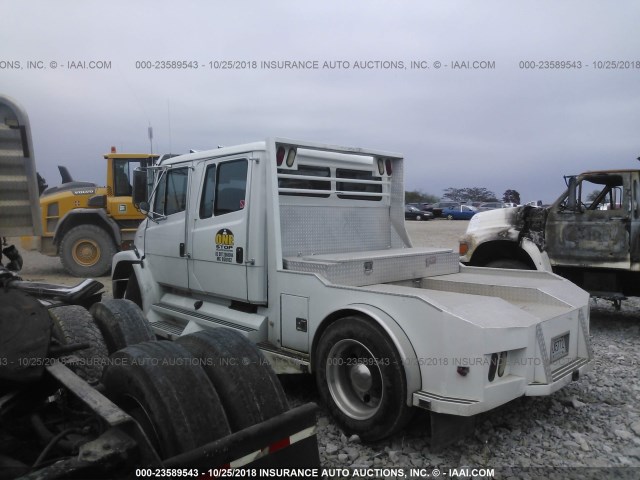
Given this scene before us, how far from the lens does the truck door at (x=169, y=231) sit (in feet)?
20.0

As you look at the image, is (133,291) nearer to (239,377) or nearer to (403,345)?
(403,345)

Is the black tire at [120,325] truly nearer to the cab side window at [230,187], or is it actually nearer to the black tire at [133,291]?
the cab side window at [230,187]

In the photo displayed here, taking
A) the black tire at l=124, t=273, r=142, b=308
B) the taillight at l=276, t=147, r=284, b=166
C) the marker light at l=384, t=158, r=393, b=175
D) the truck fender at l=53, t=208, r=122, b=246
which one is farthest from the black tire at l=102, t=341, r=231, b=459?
the truck fender at l=53, t=208, r=122, b=246

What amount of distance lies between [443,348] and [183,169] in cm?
405

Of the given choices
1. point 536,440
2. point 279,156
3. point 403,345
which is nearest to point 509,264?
point 536,440

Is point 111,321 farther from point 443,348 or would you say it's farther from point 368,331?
point 443,348

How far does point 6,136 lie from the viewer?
8.61 feet

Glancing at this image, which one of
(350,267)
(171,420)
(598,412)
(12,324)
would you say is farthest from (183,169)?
(598,412)

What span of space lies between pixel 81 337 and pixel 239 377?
119 centimetres

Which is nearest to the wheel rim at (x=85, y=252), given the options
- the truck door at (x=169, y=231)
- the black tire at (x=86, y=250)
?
the black tire at (x=86, y=250)

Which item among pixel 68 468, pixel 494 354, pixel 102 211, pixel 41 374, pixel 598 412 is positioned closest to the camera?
pixel 68 468

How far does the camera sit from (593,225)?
765 cm

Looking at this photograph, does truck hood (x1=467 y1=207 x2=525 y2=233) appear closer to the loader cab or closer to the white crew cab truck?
the white crew cab truck

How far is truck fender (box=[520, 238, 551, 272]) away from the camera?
7586 millimetres
